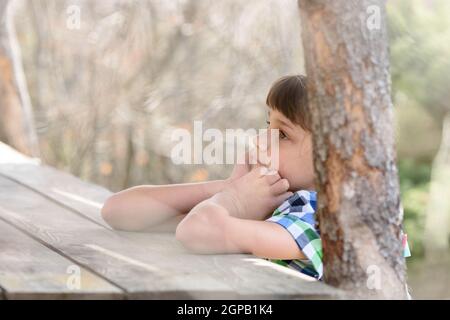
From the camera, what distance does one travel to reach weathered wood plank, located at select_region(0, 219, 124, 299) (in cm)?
212

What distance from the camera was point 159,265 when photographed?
242cm

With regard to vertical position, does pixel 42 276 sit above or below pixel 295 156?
below

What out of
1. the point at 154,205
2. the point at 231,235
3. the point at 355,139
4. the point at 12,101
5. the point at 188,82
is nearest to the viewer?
the point at 355,139

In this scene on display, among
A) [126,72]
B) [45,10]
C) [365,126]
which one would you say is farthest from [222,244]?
[45,10]

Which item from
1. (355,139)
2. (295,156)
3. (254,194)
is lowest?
(254,194)

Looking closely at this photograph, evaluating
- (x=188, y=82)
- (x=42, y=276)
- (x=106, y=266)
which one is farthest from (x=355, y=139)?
(x=188, y=82)

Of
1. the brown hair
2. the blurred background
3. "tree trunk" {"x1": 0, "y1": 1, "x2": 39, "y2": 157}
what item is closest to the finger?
the brown hair

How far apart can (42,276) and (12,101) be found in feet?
9.62

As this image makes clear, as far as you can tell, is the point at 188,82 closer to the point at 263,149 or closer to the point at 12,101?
the point at 12,101

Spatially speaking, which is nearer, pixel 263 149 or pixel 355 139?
pixel 355 139

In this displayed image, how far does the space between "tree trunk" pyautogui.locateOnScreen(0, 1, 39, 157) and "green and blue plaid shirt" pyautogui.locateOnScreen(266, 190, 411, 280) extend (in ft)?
8.28

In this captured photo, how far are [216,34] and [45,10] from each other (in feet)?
4.96

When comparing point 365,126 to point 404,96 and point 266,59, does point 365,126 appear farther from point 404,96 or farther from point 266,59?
point 404,96

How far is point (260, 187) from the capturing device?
107 inches
